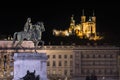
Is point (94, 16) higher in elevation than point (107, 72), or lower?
higher

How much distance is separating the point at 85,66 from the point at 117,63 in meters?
6.01

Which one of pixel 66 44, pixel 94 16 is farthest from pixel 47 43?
pixel 94 16

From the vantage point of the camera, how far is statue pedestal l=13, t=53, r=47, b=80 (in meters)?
46.6

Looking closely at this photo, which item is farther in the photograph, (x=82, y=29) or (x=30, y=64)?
(x=82, y=29)

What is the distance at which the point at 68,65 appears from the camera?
132 m

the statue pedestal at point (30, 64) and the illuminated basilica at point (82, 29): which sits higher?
the illuminated basilica at point (82, 29)

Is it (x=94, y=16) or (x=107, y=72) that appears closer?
(x=107, y=72)

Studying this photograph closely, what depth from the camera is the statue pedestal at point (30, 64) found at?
46.6 meters

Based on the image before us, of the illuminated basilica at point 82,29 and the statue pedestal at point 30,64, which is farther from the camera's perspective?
the illuminated basilica at point 82,29

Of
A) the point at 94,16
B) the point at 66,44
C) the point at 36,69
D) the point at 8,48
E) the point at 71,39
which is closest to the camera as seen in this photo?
the point at 36,69

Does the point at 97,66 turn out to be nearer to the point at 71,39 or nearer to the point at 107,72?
the point at 107,72

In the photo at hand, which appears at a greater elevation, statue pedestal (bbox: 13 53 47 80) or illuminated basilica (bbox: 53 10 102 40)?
illuminated basilica (bbox: 53 10 102 40)

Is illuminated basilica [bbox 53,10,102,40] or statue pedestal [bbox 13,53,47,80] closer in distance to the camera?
statue pedestal [bbox 13,53,47,80]

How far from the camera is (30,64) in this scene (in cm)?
4666
